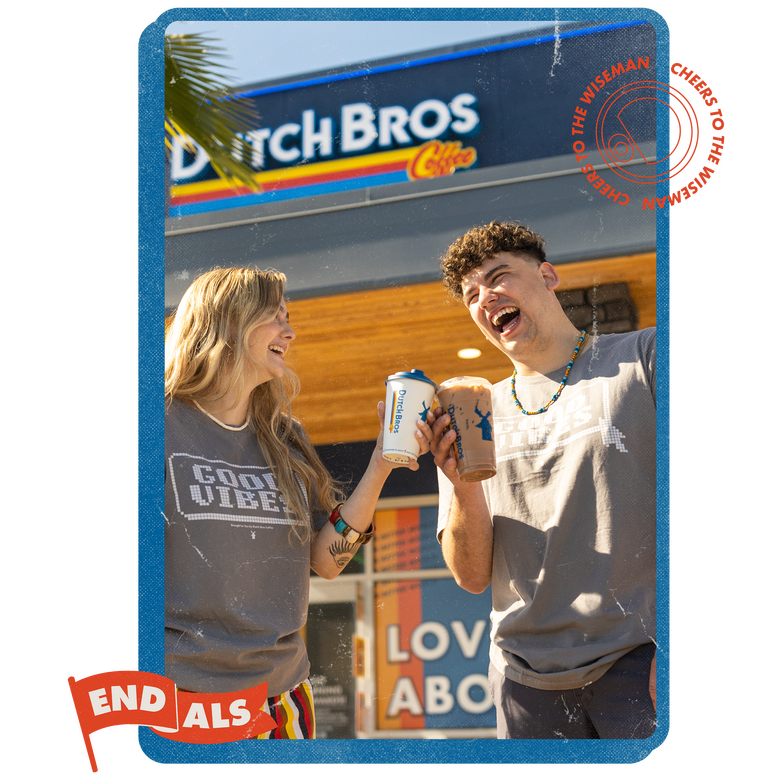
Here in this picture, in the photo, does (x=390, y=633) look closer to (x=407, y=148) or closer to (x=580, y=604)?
(x=580, y=604)

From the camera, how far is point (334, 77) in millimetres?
1988

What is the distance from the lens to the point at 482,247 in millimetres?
1946

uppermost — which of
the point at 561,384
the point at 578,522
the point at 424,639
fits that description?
the point at 561,384

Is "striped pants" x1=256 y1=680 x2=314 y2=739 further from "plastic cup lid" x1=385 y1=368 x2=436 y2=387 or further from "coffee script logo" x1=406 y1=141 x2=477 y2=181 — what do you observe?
"coffee script logo" x1=406 y1=141 x2=477 y2=181

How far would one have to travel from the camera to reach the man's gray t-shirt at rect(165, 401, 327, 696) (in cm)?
182

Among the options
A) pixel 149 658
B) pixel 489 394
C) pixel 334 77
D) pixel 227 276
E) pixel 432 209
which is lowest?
pixel 149 658

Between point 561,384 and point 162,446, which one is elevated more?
point 561,384

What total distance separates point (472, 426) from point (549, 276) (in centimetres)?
42

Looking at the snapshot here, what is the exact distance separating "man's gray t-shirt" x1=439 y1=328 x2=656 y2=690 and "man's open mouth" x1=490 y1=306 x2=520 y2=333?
0.57 feet

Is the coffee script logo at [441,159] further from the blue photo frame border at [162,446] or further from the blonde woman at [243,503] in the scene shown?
the blonde woman at [243,503]

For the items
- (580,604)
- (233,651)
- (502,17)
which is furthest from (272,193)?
(580,604)

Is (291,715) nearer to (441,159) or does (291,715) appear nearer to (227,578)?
A: (227,578)

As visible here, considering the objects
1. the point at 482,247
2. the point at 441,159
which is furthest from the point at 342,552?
the point at 441,159

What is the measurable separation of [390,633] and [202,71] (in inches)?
56.4
